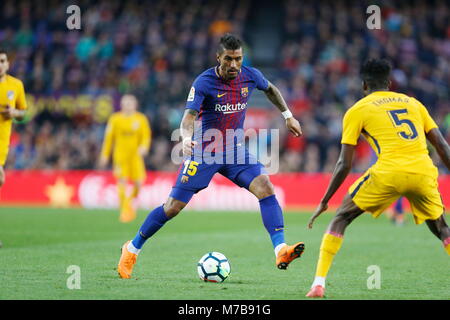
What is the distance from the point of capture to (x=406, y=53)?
24062mm

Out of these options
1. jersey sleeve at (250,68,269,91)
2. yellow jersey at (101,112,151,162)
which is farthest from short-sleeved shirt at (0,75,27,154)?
yellow jersey at (101,112,151,162)

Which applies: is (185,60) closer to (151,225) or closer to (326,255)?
(151,225)

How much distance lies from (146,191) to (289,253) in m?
14.2

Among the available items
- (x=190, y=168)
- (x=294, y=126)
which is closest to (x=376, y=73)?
(x=294, y=126)

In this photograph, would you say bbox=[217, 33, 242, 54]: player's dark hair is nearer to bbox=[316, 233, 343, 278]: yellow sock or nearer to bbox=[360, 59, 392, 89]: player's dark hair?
bbox=[360, 59, 392, 89]: player's dark hair

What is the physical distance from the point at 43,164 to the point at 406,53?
39.1ft

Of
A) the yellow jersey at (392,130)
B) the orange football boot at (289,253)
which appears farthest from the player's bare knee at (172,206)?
the yellow jersey at (392,130)

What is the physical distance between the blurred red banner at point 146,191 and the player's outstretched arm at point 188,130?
1279 cm

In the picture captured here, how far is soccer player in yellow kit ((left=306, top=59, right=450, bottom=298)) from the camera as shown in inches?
246

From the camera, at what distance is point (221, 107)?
7.99 metres

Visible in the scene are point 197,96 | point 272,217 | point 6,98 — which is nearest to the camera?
point 197,96

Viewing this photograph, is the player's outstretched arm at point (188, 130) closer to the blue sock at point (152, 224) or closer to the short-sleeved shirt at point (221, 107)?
the short-sleeved shirt at point (221, 107)

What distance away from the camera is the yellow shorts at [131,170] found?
17.0m

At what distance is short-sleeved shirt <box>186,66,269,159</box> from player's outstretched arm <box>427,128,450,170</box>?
2264mm
